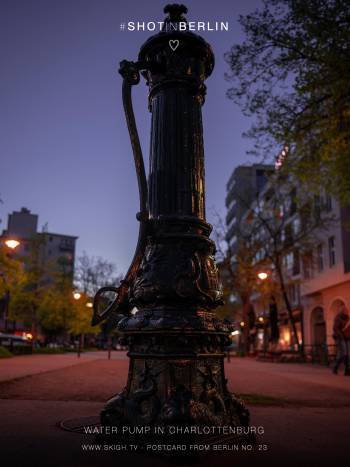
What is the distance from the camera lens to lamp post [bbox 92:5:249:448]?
285 centimetres

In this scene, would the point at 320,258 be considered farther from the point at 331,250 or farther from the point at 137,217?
the point at 137,217

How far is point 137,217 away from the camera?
329cm

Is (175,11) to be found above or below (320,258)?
below

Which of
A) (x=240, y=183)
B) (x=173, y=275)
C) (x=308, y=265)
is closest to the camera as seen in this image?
(x=173, y=275)

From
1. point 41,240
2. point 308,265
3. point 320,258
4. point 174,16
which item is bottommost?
point 174,16

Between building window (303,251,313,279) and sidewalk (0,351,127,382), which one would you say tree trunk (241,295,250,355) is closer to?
building window (303,251,313,279)

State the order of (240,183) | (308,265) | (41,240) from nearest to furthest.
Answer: (308,265) < (41,240) < (240,183)

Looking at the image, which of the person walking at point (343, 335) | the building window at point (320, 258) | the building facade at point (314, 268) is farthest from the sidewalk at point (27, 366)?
the building window at point (320, 258)

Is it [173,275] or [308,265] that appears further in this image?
[308,265]

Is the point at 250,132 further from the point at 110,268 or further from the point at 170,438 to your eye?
the point at 110,268

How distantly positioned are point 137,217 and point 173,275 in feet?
1.69

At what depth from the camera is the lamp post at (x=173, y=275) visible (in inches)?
112

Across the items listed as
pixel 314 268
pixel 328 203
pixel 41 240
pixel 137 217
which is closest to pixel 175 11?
pixel 137 217

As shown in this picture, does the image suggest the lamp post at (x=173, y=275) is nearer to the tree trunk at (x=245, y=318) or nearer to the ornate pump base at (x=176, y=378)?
the ornate pump base at (x=176, y=378)
